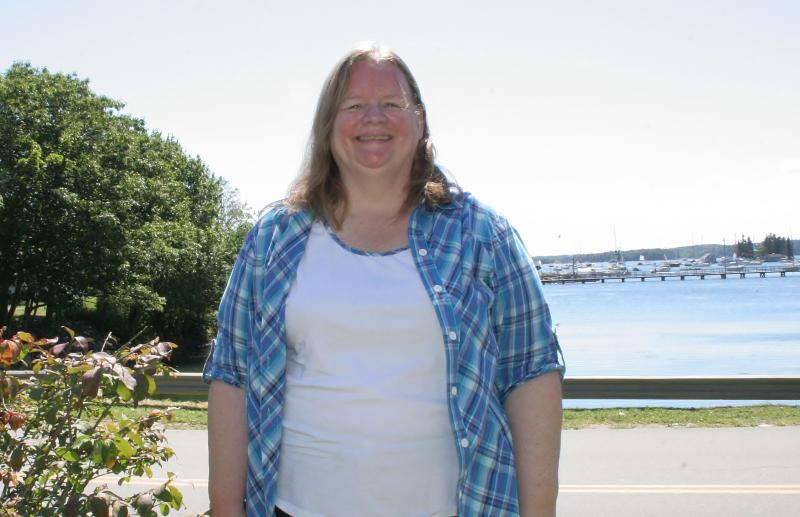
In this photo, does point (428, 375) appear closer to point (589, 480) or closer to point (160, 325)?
point (589, 480)

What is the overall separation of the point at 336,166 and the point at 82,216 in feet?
101

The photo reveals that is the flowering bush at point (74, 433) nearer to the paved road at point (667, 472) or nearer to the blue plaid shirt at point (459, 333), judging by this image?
the blue plaid shirt at point (459, 333)

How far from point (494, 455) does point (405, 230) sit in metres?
0.65

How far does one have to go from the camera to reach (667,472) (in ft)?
21.0

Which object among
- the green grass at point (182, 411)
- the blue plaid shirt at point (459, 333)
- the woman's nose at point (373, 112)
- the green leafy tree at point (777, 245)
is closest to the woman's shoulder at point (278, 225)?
the blue plaid shirt at point (459, 333)

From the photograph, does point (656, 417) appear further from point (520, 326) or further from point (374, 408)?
point (374, 408)

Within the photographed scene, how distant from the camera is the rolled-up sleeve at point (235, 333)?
2.24 meters

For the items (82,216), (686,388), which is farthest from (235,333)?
(82,216)

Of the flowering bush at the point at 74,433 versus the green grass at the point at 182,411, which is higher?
the flowering bush at the point at 74,433

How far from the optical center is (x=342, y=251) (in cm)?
224

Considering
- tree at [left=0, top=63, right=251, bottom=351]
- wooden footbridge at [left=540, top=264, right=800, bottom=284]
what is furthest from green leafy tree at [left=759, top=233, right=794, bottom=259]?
tree at [left=0, top=63, right=251, bottom=351]

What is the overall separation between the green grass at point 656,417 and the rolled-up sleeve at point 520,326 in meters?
6.14

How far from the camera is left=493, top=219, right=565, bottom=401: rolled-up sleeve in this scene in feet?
7.14

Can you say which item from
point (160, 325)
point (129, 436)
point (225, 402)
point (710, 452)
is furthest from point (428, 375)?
point (160, 325)
